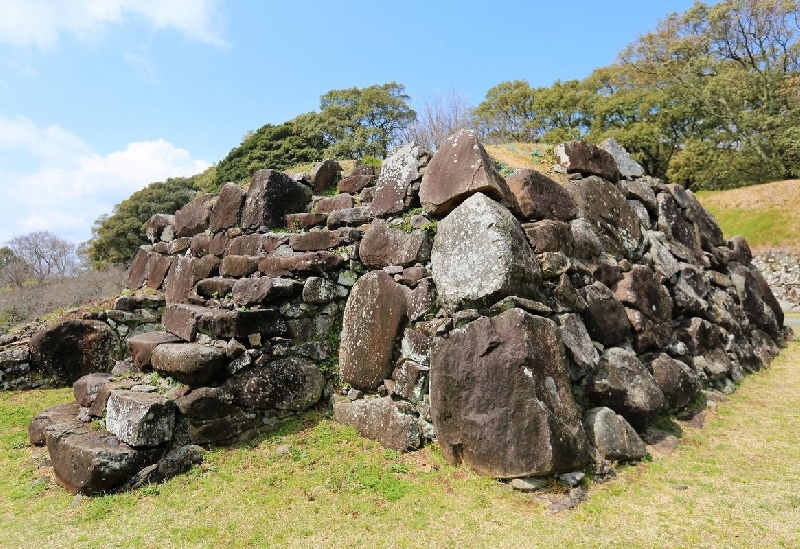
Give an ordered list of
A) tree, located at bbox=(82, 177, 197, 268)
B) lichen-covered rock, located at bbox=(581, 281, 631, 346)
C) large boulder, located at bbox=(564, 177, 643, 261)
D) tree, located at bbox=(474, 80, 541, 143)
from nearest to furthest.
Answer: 1. lichen-covered rock, located at bbox=(581, 281, 631, 346)
2. large boulder, located at bbox=(564, 177, 643, 261)
3. tree, located at bbox=(82, 177, 197, 268)
4. tree, located at bbox=(474, 80, 541, 143)

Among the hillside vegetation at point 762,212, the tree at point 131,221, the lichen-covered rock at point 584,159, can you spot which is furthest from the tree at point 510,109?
the lichen-covered rock at point 584,159

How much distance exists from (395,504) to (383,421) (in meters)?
1.45

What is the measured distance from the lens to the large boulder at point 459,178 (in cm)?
637

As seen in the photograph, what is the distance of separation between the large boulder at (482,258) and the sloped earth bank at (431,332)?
0.08 ft

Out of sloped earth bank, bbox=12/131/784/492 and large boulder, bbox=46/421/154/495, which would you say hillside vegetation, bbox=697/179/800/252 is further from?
large boulder, bbox=46/421/154/495

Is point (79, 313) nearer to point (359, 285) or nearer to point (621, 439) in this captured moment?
point (359, 285)

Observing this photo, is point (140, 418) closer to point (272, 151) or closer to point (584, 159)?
point (584, 159)

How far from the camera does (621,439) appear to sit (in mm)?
5438

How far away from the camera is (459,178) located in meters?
6.55

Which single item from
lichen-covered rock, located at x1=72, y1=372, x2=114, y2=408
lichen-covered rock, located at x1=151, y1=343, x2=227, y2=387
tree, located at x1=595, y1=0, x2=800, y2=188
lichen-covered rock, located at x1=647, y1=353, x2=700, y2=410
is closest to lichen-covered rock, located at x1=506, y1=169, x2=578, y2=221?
lichen-covered rock, located at x1=647, y1=353, x2=700, y2=410

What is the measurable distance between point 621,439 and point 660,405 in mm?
1217

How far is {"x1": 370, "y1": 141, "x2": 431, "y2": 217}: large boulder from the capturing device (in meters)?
7.38

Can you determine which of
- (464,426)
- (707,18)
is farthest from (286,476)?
(707,18)

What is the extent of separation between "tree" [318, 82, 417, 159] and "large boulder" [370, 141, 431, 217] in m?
12.4
